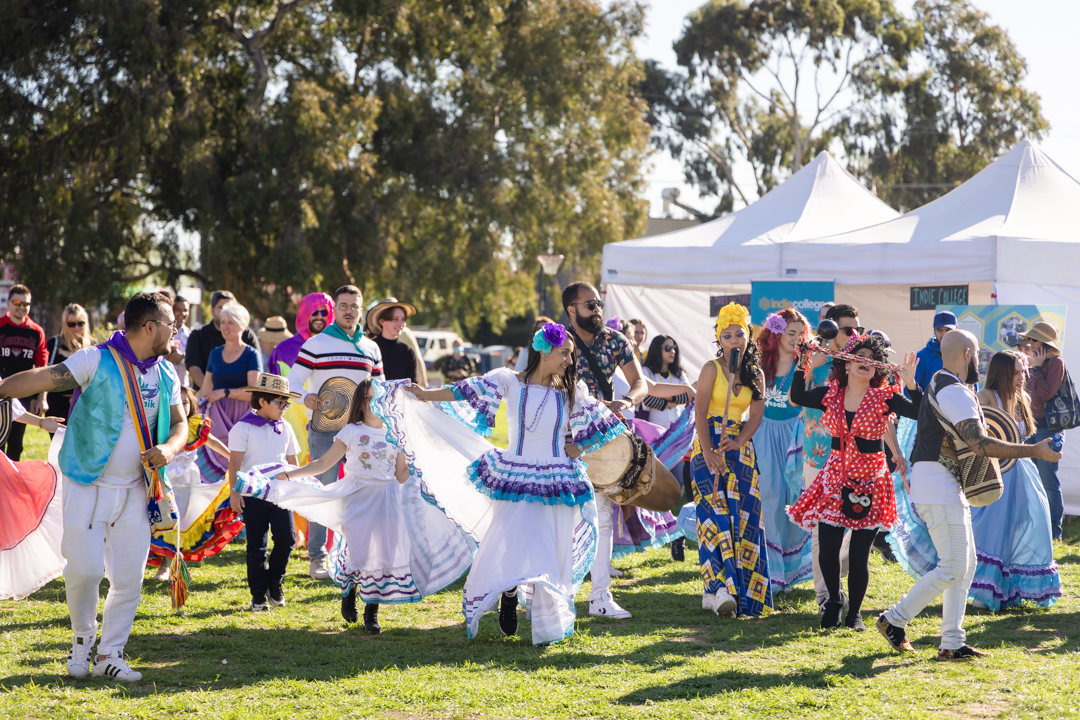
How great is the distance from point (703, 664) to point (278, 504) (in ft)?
7.63

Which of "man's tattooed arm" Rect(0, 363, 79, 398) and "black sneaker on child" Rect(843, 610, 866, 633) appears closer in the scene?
"man's tattooed arm" Rect(0, 363, 79, 398)

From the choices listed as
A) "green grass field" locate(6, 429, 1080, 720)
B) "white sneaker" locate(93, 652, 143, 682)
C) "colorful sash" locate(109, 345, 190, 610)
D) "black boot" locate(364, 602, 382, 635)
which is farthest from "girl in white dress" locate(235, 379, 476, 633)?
"white sneaker" locate(93, 652, 143, 682)

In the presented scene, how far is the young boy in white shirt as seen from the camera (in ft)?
19.5

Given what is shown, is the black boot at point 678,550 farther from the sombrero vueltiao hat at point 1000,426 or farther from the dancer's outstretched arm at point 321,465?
the dancer's outstretched arm at point 321,465

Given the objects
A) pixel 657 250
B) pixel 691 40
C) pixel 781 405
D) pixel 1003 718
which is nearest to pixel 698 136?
pixel 691 40

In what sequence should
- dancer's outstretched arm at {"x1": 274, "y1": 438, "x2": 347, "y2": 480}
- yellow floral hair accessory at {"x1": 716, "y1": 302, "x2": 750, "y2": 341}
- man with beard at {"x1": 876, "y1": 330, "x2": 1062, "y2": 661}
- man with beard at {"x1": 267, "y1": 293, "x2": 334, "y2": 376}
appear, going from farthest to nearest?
man with beard at {"x1": 267, "y1": 293, "x2": 334, "y2": 376}
yellow floral hair accessory at {"x1": 716, "y1": 302, "x2": 750, "y2": 341}
dancer's outstretched arm at {"x1": 274, "y1": 438, "x2": 347, "y2": 480}
man with beard at {"x1": 876, "y1": 330, "x2": 1062, "y2": 661}

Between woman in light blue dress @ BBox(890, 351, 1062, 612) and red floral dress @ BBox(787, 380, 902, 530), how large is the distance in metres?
0.79

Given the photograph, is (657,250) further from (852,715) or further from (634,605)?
(852,715)

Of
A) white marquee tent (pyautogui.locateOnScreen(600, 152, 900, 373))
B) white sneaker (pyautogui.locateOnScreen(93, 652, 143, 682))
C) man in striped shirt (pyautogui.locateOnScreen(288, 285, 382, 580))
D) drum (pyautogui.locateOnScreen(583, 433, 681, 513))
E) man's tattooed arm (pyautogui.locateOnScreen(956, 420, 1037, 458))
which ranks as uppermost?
white marquee tent (pyautogui.locateOnScreen(600, 152, 900, 373))

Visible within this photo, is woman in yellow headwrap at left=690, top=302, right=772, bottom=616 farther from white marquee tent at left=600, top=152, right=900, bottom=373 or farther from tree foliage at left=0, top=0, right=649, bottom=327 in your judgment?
tree foliage at left=0, top=0, right=649, bottom=327

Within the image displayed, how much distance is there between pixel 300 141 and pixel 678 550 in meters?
14.8

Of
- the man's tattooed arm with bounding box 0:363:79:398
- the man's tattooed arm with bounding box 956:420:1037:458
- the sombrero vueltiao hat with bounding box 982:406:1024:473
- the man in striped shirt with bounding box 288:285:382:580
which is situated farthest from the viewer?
the man in striped shirt with bounding box 288:285:382:580

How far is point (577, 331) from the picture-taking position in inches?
234

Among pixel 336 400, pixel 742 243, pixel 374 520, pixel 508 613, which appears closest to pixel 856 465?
pixel 508 613
